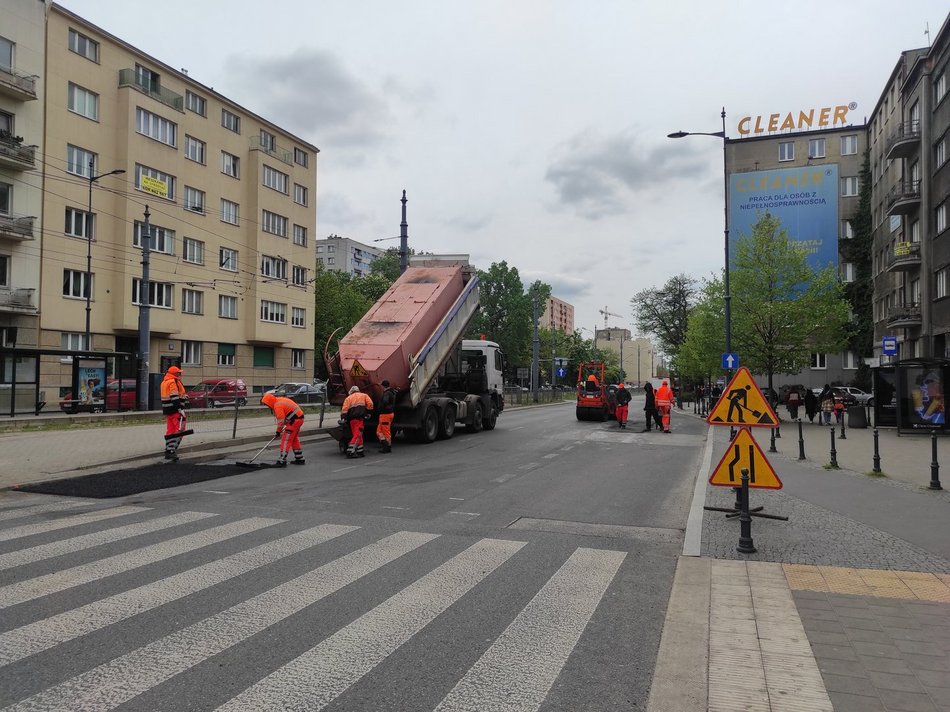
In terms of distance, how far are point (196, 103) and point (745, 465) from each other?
133 ft

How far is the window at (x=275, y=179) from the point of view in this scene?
4400 centimetres

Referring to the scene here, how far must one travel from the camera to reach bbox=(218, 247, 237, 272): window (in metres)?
40.8

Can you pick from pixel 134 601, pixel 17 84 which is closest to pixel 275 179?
pixel 17 84

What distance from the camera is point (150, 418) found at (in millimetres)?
22219

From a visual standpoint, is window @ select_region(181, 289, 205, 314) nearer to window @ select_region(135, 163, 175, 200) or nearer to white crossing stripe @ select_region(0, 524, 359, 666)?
window @ select_region(135, 163, 175, 200)

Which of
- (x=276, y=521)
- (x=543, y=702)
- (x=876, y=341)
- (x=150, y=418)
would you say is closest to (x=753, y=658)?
(x=543, y=702)

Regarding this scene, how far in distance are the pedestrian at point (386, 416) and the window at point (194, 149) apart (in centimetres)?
2956

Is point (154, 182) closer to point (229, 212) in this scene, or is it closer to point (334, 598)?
point (229, 212)

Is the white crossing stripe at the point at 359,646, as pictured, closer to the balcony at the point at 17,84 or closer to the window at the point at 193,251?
the balcony at the point at 17,84

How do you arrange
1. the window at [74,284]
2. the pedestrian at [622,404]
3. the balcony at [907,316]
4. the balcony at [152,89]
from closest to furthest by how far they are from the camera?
the pedestrian at [622,404] → the window at [74,284] → the balcony at [907,316] → the balcony at [152,89]

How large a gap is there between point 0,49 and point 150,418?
19.2 meters

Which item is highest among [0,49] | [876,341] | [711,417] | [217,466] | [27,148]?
[0,49]

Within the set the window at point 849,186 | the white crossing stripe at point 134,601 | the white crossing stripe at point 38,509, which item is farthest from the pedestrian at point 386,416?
the window at point 849,186

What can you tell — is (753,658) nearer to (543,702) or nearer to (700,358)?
(543,702)
